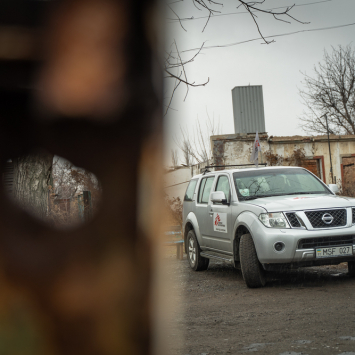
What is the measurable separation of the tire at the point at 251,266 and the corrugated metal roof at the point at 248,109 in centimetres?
1582

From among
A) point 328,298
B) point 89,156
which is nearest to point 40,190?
point 89,156

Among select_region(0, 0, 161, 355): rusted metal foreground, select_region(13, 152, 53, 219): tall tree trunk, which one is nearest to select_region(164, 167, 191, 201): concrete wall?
select_region(13, 152, 53, 219): tall tree trunk

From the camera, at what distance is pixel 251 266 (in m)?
6.95

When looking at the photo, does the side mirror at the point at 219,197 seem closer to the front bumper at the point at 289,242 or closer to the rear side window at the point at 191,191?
the front bumper at the point at 289,242

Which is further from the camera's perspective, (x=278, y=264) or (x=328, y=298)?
(x=278, y=264)

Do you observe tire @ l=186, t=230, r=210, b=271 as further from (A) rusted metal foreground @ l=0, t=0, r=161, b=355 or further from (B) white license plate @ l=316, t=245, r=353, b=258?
(A) rusted metal foreground @ l=0, t=0, r=161, b=355

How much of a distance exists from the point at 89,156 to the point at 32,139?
0.38 meters

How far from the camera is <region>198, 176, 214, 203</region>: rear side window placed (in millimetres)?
9374

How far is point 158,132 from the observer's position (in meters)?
3.23

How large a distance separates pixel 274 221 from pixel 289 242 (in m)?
0.39

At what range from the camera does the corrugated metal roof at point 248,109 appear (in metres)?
22.6

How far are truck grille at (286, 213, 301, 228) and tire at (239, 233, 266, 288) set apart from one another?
66 cm

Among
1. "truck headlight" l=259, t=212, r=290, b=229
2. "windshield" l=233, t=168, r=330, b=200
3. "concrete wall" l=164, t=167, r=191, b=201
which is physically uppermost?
"concrete wall" l=164, t=167, r=191, b=201

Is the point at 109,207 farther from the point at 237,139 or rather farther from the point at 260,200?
the point at 237,139
